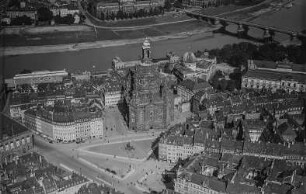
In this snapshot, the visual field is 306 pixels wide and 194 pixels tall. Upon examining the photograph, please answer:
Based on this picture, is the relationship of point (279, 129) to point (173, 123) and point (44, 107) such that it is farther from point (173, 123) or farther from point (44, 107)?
point (44, 107)

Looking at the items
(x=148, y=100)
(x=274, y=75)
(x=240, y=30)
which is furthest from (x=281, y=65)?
(x=240, y=30)

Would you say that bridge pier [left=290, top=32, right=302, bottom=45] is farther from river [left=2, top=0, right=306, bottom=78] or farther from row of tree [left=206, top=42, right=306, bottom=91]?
row of tree [left=206, top=42, right=306, bottom=91]

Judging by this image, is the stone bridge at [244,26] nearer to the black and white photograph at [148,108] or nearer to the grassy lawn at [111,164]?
the black and white photograph at [148,108]

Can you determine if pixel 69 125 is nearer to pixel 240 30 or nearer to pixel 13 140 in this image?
pixel 13 140

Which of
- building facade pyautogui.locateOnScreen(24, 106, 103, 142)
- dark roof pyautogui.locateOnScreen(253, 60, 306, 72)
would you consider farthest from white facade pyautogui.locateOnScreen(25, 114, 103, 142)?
dark roof pyautogui.locateOnScreen(253, 60, 306, 72)

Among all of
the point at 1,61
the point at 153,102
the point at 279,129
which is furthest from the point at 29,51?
the point at 279,129

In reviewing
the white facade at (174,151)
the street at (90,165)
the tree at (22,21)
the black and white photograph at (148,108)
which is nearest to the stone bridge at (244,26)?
the black and white photograph at (148,108)

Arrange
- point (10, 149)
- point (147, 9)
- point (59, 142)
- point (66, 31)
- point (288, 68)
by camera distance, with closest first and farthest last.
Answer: point (10, 149) < point (59, 142) < point (288, 68) < point (66, 31) < point (147, 9)

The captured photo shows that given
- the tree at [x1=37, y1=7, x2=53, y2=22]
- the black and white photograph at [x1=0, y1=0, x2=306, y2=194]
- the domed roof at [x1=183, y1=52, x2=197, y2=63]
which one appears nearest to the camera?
the black and white photograph at [x1=0, y1=0, x2=306, y2=194]
